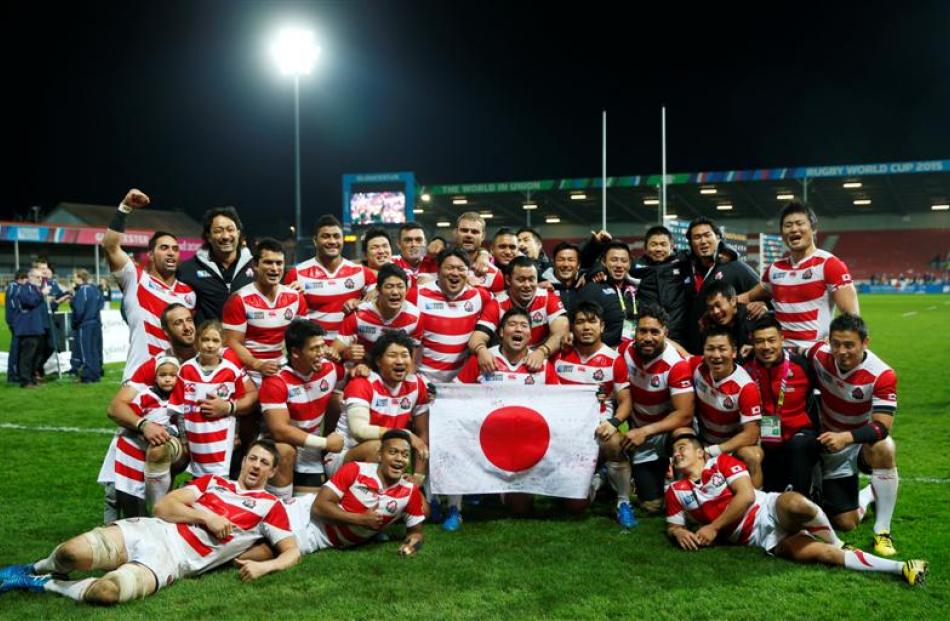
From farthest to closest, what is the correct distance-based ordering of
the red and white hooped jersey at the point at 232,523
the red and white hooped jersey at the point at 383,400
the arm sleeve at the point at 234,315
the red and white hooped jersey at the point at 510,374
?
the red and white hooped jersey at the point at 510,374
the arm sleeve at the point at 234,315
the red and white hooped jersey at the point at 383,400
the red and white hooped jersey at the point at 232,523

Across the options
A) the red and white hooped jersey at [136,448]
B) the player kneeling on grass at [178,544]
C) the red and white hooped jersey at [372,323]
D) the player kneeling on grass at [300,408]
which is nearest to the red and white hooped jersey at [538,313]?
the red and white hooped jersey at [372,323]

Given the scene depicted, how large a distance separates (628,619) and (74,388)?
9.63 meters

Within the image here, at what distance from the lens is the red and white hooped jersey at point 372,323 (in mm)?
4973

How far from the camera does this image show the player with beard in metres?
4.62

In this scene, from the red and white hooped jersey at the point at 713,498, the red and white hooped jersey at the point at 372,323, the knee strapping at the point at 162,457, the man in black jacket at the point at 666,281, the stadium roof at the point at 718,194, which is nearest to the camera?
the red and white hooped jersey at the point at 713,498

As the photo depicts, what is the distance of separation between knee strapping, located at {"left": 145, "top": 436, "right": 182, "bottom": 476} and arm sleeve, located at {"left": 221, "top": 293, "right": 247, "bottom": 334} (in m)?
0.76

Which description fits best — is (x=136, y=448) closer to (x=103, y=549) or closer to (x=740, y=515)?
(x=103, y=549)

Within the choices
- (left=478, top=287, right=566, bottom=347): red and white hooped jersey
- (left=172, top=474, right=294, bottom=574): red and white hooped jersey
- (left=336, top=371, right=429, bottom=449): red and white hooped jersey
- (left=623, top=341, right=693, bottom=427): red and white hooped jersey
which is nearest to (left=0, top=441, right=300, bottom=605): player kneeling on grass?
(left=172, top=474, right=294, bottom=574): red and white hooped jersey

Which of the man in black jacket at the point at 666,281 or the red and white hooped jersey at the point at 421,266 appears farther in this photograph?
the red and white hooped jersey at the point at 421,266

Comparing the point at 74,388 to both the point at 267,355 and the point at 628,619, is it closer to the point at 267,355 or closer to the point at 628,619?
the point at 267,355

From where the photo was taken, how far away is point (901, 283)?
139 ft

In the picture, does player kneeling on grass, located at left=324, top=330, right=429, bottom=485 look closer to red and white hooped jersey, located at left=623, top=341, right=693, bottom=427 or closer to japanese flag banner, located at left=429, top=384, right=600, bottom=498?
japanese flag banner, located at left=429, top=384, right=600, bottom=498

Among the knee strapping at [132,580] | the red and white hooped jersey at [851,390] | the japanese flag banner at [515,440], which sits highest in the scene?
the red and white hooped jersey at [851,390]

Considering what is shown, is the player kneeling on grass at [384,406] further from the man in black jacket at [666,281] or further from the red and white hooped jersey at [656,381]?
the man in black jacket at [666,281]
